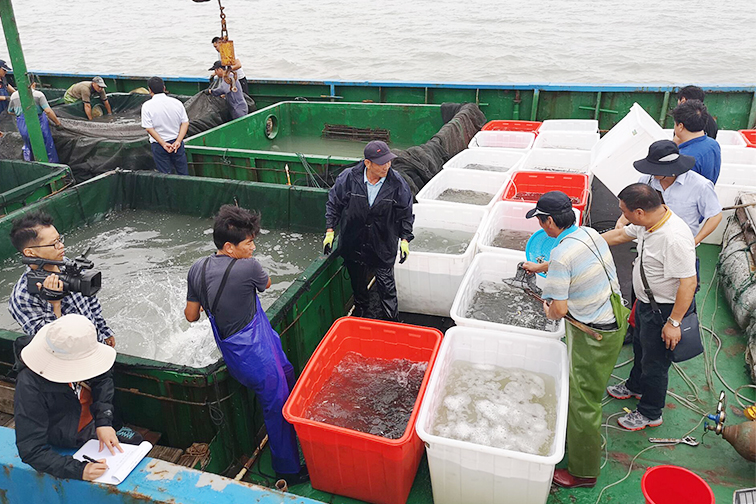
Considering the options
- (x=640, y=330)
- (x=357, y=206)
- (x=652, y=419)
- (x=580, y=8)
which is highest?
(x=580, y=8)

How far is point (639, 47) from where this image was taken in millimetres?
17812

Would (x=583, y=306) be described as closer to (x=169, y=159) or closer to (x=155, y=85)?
(x=169, y=159)

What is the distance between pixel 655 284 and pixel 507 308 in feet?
3.52

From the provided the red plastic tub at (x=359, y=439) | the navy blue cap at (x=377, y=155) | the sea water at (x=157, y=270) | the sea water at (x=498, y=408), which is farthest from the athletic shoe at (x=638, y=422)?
the sea water at (x=157, y=270)

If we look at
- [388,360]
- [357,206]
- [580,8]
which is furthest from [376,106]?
[580,8]

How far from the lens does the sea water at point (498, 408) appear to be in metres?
2.73

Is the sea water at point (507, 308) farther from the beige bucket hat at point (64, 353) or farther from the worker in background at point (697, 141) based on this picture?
the beige bucket hat at point (64, 353)

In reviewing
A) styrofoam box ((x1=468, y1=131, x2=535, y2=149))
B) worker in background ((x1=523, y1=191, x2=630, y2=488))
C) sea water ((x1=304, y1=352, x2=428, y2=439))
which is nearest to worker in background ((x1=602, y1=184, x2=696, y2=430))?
worker in background ((x1=523, y1=191, x2=630, y2=488))


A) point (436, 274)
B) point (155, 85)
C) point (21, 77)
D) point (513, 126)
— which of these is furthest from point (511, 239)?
point (21, 77)

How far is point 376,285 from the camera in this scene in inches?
164

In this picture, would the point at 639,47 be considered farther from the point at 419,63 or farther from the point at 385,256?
the point at 385,256

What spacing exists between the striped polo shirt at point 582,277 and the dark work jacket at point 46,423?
222cm

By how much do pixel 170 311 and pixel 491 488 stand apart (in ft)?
10.1

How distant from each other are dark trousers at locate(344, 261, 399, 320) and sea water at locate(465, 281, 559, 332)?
0.65m
